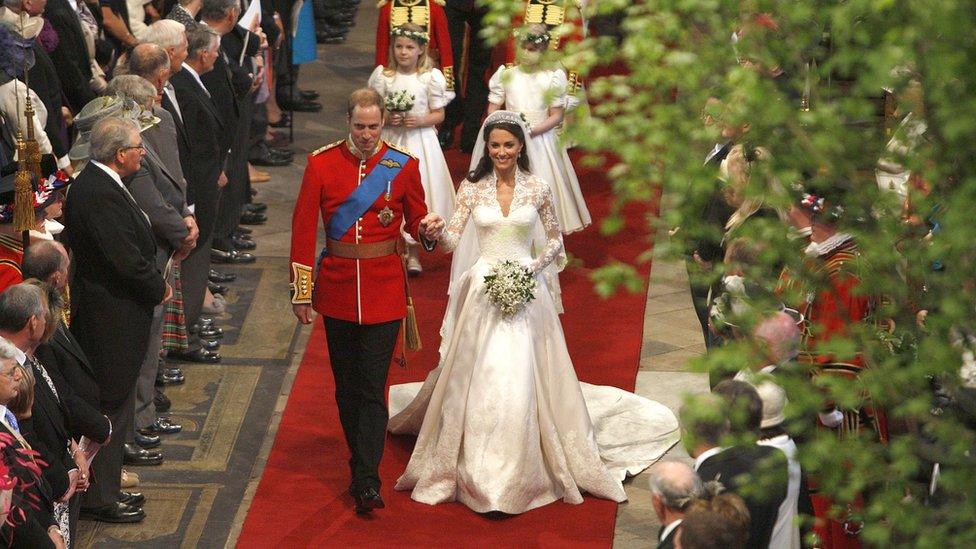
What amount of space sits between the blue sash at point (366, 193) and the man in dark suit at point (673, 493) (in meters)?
2.68

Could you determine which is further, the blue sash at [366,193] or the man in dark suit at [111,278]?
the blue sash at [366,193]

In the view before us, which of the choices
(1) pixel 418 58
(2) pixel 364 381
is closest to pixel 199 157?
(1) pixel 418 58

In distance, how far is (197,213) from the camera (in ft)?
29.8

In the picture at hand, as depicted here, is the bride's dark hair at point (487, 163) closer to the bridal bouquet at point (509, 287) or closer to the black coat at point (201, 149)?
the bridal bouquet at point (509, 287)

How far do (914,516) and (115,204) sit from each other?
463cm

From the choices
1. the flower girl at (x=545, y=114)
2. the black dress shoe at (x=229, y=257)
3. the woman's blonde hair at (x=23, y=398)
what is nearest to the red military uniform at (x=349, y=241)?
the woman's blonde hair at (x=23, y=398)

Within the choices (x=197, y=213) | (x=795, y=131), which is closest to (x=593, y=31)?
(x=197, y=213)

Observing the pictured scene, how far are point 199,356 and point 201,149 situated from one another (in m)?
1.23

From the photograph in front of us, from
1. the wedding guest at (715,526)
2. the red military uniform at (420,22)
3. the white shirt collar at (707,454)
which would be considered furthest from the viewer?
the red military uniform at (420,22)

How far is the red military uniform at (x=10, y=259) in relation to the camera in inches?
249

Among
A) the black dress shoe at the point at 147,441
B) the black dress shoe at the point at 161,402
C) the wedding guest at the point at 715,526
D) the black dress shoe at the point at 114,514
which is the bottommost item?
the black dress shoe at the point at 161,402

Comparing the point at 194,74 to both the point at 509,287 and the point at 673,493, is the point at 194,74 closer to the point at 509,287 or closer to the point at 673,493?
the point at 509,287

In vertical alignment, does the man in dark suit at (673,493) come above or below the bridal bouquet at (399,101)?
above

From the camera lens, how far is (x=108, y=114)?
7.36m
